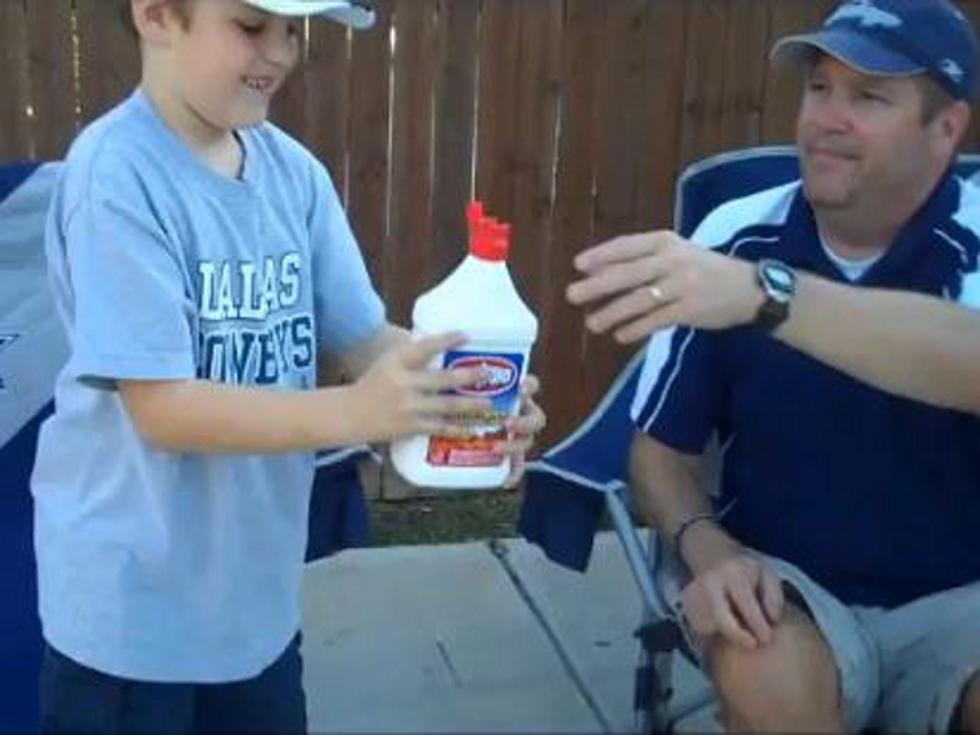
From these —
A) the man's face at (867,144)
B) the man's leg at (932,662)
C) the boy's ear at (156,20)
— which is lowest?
the man's leg at (932,662)

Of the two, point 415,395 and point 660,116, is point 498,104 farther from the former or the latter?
point 415,395

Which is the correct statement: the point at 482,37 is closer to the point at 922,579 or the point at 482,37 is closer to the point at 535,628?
the point at 535,628

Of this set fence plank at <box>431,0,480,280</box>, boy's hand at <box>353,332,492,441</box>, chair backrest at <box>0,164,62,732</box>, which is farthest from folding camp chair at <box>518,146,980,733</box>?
fence plank at <box>431,0,480,280</box>

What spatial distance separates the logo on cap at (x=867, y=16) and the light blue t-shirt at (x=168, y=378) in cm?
96

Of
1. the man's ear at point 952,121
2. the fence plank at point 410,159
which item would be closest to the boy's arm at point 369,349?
the man's ear at point 952,121

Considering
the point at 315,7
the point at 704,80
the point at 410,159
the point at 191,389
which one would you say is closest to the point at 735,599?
the point at 191,389

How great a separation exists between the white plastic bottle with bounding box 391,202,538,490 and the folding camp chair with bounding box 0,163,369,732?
0.89m

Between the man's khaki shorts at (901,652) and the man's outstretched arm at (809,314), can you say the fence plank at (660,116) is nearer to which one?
the man's khaki shorts at (901,652)

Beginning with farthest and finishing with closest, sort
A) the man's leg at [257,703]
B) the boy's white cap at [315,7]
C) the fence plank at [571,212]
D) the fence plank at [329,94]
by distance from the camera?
1. the fence plank at [571,212]
2. the fence plank at [329,94]
3. the man's leg at [257,703]
4. the boy's white cap at [315,7]

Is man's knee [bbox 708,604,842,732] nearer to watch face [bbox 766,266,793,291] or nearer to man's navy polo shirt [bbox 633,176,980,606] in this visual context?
man's navy polo shirt [bbox 633,176,980,606]

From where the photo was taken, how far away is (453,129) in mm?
4867

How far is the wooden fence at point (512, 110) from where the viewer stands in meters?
4.55

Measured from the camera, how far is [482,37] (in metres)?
4.83

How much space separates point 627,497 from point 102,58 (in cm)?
212
